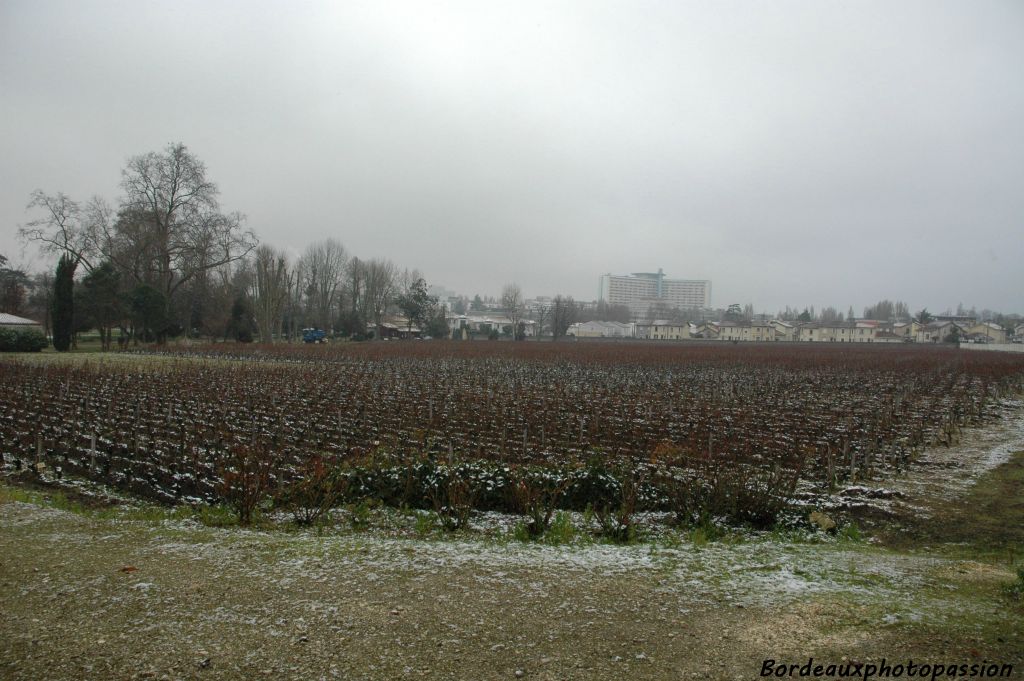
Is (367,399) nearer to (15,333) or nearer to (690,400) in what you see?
(690,400)

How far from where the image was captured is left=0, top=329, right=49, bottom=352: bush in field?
31.2 m

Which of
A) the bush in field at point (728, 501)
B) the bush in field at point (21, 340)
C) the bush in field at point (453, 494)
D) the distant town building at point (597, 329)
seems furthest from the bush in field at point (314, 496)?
the distant town building at point (597, 329)

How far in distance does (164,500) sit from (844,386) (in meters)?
24.0

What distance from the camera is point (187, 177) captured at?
44.1 meters

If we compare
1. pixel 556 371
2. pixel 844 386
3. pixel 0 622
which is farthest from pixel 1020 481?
pixel 556 371

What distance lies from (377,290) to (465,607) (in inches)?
3150

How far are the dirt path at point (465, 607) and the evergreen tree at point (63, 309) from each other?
118 feet

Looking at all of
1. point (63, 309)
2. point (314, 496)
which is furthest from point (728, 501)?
point (63, 309)

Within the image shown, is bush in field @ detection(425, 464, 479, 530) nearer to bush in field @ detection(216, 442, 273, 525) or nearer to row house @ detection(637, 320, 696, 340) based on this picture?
bush in field @ detection(216, 442, 273, 525)

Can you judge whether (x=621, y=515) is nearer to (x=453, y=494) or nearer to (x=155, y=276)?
(x=453, y=494)

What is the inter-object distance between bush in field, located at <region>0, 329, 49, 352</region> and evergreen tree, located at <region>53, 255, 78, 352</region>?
2.68 meters

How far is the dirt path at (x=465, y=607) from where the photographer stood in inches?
138

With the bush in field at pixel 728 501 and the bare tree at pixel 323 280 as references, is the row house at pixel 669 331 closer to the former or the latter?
the bare tree at pixel 323 280

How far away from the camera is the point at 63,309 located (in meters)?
36.0
